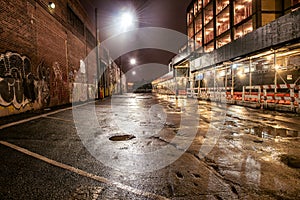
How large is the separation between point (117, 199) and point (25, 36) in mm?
11797

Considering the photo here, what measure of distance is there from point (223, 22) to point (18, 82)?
105ft

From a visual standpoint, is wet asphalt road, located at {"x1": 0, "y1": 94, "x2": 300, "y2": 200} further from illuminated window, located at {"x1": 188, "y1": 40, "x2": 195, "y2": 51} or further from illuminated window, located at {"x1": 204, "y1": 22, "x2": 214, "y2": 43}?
illuminated window, located at {"x1": 188, "y1": 40, "x2": 195, "y2": 51}

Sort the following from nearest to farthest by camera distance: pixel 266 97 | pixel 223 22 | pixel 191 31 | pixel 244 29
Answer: pixel 266 97 < pixel 244 29 < pixel 223 22 < pixel 191 31

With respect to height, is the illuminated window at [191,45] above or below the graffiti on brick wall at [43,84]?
above

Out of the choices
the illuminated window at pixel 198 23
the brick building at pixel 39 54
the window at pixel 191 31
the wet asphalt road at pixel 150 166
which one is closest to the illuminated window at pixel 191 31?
the window at pixel 191 31

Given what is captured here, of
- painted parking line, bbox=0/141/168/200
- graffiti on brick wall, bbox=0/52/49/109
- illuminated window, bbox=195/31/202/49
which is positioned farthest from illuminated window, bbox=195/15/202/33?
painted parking line, bbox=0/141/168/200

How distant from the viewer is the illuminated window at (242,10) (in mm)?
26275

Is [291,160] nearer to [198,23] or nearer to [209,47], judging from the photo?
[209,47]

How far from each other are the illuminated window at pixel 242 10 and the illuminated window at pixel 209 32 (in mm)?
7737

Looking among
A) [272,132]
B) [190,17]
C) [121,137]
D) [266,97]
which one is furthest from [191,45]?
[121,137]

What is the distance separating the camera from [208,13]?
37.0 metres

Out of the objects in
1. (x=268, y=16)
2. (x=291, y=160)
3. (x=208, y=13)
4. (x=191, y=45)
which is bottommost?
→ (x=291, y=160)

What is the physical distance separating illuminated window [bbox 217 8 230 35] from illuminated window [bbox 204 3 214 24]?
349 cm

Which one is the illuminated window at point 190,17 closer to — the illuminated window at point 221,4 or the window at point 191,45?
the window at point 191,45
